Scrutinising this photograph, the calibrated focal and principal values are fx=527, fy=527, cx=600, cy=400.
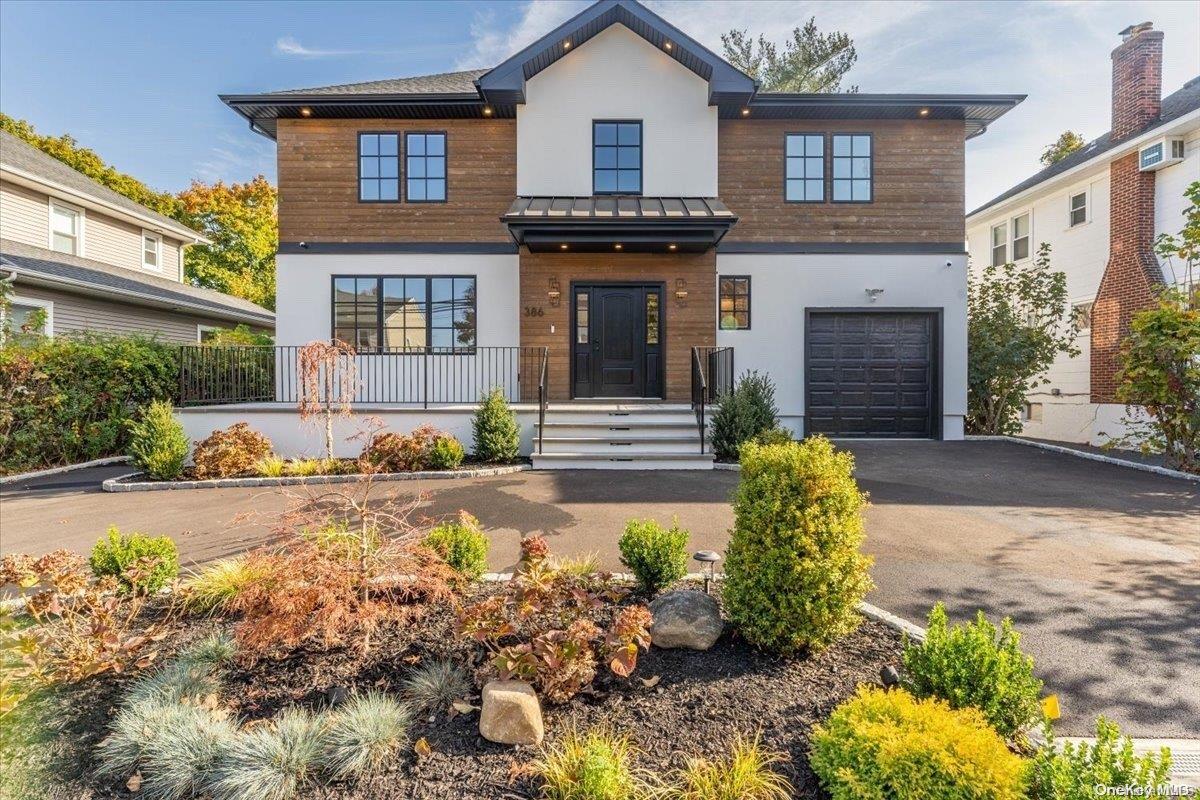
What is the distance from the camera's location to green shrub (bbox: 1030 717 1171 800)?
5.83ft

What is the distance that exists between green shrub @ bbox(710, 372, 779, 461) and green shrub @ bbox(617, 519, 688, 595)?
A: 5.27m

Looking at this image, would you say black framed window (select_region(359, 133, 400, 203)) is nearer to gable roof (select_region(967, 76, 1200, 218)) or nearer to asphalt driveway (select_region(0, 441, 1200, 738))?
asphalt driveway (select_region(0, 441, 1200, 738))

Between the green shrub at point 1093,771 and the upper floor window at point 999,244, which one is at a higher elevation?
the upper floor window at point 999,244

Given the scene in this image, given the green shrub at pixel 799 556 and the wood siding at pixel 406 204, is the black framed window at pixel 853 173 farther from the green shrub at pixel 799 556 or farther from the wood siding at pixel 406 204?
the green shrub at pixel 799 556

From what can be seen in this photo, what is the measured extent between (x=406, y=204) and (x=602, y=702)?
1075cm

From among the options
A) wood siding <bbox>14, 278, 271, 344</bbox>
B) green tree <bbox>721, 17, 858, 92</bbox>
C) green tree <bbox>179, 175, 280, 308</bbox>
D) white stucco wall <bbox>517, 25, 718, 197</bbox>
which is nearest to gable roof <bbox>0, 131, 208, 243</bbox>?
wood siding <bbox>14, 278, 271, 344</bbox>

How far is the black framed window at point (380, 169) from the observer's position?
10.9 meters

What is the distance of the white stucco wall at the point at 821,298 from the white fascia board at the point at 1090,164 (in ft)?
18.5

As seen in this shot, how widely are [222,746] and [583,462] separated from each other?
638cm

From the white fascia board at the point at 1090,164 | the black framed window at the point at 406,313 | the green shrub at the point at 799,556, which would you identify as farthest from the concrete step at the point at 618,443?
the white fascia board at the point at 1090,164

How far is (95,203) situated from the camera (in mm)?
15266

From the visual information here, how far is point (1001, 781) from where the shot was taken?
187 centimetres

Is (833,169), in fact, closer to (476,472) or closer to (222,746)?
(476,472)

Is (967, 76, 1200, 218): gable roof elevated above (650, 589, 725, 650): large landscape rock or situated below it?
above
